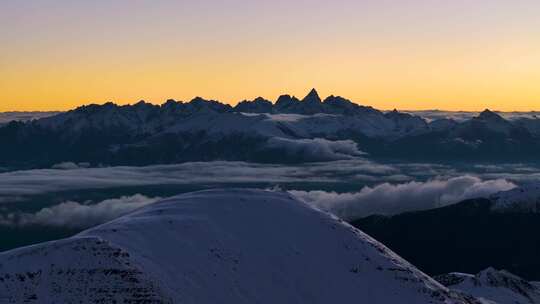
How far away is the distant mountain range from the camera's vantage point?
122 metres

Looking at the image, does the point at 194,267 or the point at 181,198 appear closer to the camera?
the point at 194,267

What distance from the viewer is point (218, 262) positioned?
143m

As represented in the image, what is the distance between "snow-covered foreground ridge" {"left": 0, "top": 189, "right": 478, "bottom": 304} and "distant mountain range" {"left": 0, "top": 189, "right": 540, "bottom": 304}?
22 centimetres

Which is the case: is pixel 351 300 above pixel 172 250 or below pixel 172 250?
below

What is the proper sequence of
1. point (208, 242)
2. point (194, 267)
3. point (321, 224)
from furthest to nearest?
point (321, 224)
point (208, 242)
point (194, 267)

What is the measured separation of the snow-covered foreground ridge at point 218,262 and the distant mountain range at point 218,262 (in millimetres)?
218

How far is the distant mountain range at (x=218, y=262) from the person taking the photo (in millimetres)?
122500

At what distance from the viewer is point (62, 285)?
398ft

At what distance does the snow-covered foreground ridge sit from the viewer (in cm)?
12250

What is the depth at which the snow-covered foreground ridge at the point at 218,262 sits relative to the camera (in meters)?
122

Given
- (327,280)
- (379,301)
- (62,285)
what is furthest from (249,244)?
(62,285)

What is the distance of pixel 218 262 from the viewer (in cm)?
14262

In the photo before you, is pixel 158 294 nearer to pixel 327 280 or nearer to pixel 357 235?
pixel 327 280

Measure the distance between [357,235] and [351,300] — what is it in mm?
29656
